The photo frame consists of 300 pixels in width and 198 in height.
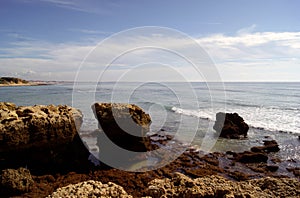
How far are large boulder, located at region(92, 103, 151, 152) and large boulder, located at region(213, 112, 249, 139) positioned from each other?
29.9 feet

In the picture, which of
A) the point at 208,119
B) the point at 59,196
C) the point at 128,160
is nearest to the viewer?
the point at 59,196

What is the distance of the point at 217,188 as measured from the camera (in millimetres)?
5746

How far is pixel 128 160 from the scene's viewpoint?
13.0 metres

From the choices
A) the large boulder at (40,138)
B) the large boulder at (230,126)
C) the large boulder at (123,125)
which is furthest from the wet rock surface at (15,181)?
the large boulder at (230,126)

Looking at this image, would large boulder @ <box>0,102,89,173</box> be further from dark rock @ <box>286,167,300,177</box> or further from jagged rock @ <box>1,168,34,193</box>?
dark rock @ <box>286,167,300,177</box>

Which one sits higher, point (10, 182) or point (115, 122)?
point (115, 122)

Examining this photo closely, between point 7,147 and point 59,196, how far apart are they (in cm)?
634

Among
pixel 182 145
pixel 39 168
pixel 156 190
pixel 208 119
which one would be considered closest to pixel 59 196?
pixel 156 190

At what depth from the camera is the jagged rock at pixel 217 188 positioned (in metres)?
5.60

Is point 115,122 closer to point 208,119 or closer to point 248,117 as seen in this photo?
point 208,119

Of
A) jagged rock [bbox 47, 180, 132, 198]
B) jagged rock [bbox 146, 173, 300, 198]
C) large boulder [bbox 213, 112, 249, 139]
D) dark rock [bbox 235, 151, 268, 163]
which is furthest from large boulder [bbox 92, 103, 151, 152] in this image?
large boulder [bbox 213, 112, 249, 139]

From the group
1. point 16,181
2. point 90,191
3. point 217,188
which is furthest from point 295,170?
point 16,181

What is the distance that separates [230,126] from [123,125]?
427 inches

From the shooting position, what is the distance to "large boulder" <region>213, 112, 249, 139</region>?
19938 mm
